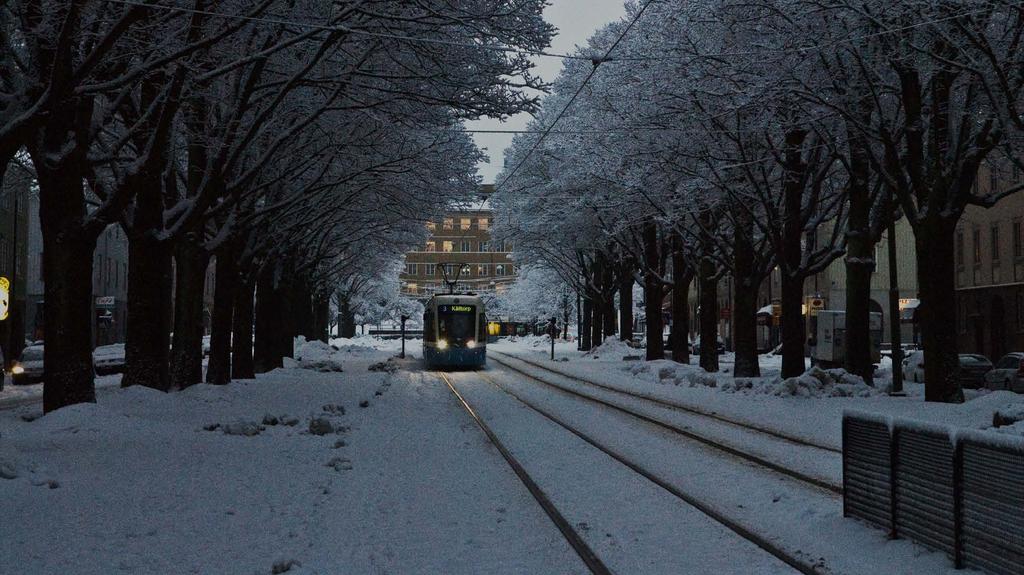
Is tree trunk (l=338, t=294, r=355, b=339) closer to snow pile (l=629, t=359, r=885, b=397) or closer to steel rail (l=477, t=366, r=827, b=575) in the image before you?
snow pile (l=629, t=359, r=885, b=397)

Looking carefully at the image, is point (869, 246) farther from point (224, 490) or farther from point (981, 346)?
point (981, 346)

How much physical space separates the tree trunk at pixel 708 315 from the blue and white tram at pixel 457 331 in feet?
32.8

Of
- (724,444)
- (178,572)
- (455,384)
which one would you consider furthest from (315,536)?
(455,384)

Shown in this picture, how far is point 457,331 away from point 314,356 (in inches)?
495

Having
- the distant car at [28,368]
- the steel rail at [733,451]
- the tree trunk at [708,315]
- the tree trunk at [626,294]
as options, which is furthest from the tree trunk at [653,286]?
the distant car at [28,368]

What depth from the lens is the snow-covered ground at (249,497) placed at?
7293mm

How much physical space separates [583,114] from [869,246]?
12767 millimetres

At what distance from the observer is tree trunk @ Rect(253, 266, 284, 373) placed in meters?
31.7

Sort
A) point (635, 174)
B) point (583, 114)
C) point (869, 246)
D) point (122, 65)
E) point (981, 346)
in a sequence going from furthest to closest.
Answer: point (981, 346)
point (583, 114)
point (635, 174)
point (869, 246)
point (122, 65)

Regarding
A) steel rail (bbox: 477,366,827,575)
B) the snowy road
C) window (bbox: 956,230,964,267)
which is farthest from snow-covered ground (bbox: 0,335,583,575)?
window (bbox: 956,230,964,267)

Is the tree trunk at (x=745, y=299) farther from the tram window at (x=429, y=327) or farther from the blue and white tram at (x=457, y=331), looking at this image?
the tram window at (x=429, y=327)

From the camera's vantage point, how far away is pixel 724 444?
1471cm

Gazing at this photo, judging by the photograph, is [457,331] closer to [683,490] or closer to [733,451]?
[733,451]

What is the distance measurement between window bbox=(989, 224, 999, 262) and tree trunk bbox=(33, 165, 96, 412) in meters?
39.2
